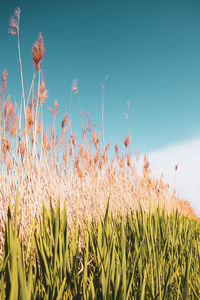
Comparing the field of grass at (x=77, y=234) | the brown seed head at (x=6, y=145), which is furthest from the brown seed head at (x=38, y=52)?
the brown seed head at (x=6, y=145)

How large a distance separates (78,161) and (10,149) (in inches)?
40.4

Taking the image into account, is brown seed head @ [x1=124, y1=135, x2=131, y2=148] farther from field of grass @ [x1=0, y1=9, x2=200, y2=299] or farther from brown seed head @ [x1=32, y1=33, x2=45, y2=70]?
brown seed head @ [x1=32, y1=33, x2=45, y2=70]

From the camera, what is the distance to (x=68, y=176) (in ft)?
8.20

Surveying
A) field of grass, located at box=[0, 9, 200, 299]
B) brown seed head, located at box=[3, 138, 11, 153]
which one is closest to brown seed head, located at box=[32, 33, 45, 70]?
field of grass, located at box=[0, 9, 200, 299]

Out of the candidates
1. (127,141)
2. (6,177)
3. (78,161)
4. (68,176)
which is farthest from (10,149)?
(127,141)

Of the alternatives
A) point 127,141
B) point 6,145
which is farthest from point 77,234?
point 127,141

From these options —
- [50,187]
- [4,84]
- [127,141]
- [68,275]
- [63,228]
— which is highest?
[127,141]

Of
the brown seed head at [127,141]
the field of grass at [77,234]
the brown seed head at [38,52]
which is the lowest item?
the field of grass at [77,234]

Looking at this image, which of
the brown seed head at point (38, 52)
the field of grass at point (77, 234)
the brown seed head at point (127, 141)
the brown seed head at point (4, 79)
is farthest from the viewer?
the brown seed head at point (127, 141)

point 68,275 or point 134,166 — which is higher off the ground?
point 134,166

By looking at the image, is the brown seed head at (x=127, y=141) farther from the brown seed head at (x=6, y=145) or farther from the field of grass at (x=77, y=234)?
the brown seed head at (x=6, y=145)

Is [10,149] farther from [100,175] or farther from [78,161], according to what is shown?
[100,175]

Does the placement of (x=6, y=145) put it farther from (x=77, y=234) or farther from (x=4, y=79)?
(x=77, y=234)

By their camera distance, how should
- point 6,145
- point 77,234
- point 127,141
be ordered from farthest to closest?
1. point 127,141
2. point 6,145
3. point 77,234
